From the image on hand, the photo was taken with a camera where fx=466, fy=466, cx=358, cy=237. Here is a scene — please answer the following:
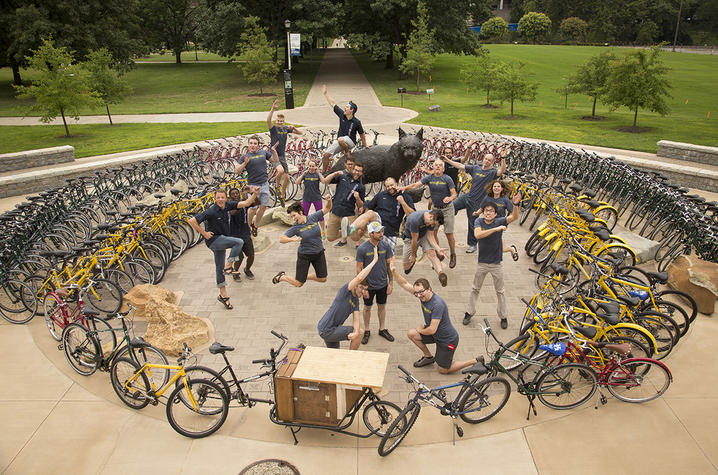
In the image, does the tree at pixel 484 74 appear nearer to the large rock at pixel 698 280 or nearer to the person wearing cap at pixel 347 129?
the person wearing cap at pixel 347 129

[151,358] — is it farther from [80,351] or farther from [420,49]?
[420,49]

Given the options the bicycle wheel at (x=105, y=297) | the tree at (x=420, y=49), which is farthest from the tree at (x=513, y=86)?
the bicycle wheel at (x=105, y=297)

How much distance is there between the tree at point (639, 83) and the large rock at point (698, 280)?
59.4 ft

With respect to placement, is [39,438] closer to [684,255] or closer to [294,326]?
[294,326]

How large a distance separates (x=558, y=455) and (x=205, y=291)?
254 inches

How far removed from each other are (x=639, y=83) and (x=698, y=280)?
62.1 ft

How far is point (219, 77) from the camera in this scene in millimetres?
44938

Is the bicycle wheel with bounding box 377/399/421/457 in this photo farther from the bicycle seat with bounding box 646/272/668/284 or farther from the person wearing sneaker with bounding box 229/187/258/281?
the person wearing sneaker with bounding box 229/187/258/281

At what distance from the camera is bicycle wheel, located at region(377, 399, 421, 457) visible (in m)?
5.10

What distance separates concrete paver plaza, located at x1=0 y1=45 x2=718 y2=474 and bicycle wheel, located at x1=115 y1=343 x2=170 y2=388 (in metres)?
0.47

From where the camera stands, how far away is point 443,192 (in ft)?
30.5

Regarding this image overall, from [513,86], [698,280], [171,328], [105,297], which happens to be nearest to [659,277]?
[698,280]

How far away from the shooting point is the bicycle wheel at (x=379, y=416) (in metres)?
5.33

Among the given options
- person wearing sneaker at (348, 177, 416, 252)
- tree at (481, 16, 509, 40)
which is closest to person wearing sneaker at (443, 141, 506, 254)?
person wearing sneaker at (348, 177, 416, 252)
